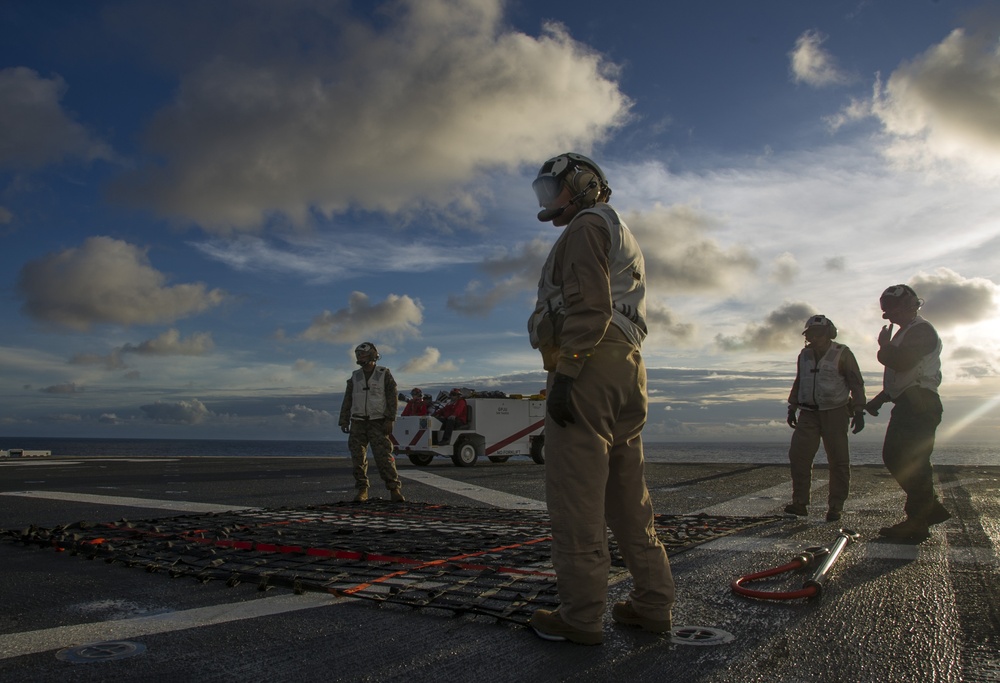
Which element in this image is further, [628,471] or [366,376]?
[366,376]

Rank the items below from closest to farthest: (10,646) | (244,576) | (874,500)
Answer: (10,646)
(244,576)
(874,500)

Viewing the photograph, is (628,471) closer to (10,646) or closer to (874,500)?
(10,646)

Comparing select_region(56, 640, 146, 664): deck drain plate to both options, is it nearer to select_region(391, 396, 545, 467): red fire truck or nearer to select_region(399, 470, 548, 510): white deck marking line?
select_region(399, 470, 548, 510): white deck marking line

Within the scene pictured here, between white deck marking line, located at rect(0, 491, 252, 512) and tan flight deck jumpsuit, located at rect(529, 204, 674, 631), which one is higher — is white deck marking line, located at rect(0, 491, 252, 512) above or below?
below

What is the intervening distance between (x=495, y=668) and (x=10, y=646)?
1785 mm

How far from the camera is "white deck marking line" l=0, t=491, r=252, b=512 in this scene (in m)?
8.09

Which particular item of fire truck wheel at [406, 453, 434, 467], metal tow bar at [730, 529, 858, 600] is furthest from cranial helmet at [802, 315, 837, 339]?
fire truck wheel at [406, 453, 434, 467]

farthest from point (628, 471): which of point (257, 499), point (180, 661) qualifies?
point (257, 499)

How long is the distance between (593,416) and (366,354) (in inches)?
264

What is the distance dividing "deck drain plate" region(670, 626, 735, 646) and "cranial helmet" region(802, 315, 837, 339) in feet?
17.4

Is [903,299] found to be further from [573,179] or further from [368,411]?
[368,411]

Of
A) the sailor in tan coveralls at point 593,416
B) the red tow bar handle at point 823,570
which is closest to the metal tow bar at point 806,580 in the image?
the red tow bar handle at point 823,570

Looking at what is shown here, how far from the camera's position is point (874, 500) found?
854 centimetres

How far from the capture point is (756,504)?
829 centimetres
